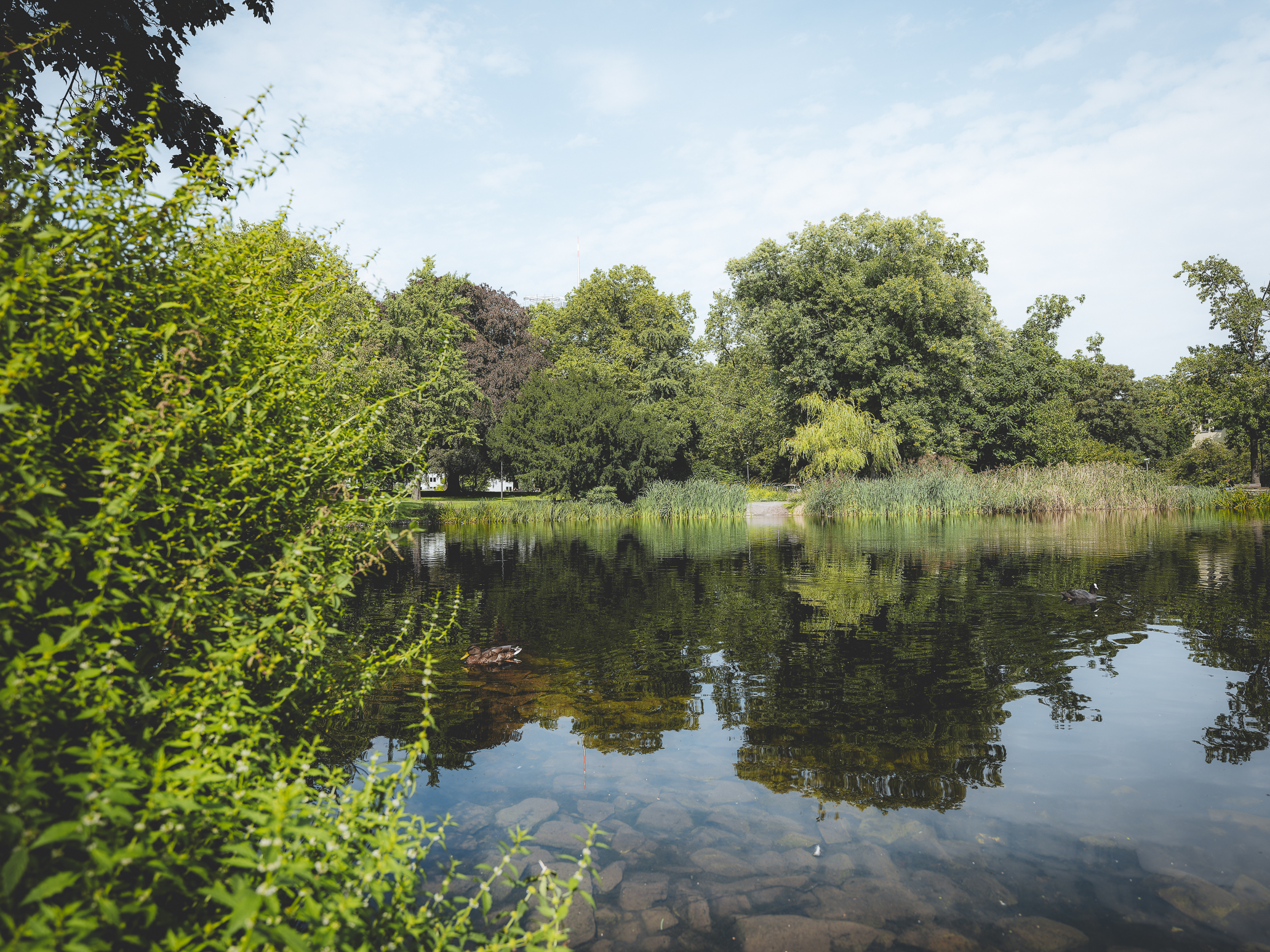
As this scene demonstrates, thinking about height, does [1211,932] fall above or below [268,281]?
below

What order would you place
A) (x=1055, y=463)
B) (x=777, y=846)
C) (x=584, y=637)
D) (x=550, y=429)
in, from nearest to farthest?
1. (x=777, y=846)
2. (x=584, y=637)
3. (x=550, y=429)
4. (x=1055, y=463)

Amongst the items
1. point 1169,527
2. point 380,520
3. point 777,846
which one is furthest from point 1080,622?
point 1169,527

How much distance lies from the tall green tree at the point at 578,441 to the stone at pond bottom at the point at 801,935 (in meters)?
38.4

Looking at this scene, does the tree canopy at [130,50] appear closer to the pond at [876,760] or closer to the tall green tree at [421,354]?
the pond at [876,760]

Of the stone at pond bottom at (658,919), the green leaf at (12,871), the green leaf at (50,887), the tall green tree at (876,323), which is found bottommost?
the stone at pond bottom at (658,919)

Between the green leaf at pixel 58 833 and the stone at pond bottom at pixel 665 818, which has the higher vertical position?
the green leaf at pixel 58 833

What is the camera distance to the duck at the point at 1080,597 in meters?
12.9

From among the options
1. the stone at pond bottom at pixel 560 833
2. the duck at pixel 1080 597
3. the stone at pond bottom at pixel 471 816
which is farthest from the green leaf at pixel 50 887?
the duck at pixel 1080 597

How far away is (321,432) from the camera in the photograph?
4.23 m

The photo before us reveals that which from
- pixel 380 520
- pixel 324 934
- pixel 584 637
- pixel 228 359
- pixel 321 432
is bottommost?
pixel 584 637

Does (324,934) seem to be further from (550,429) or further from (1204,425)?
(1204,425)

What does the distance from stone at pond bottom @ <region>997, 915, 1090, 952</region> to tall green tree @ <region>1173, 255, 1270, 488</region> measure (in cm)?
6029

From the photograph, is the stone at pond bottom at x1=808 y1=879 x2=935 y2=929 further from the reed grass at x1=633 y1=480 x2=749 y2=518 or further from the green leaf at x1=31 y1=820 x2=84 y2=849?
the reed grass at x1=633 y1=480 x2=749 y2=518

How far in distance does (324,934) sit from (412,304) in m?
48.7
